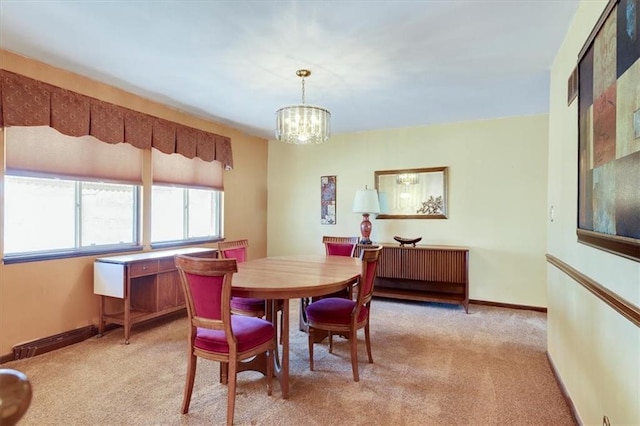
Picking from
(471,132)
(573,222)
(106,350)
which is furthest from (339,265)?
(471,132)

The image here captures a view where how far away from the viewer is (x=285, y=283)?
229 centimetres

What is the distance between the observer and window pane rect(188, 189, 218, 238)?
4.80m

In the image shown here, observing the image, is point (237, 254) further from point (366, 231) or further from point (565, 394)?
point (565, 394)

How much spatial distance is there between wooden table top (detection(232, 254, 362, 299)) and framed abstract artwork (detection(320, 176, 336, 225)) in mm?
2372

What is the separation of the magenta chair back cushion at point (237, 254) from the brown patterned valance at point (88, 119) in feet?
5.28

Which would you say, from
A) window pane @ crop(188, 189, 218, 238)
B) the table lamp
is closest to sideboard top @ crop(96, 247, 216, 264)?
window pane @ crop(188, 189, 218, 238)

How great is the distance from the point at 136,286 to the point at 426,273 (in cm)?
347

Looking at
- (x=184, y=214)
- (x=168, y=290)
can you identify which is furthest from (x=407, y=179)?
(x=168, y=290)

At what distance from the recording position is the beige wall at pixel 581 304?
1.38 m

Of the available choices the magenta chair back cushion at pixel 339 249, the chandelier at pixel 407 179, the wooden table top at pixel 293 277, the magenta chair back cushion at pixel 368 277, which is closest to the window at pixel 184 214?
the wooden table top at pixel 293 277

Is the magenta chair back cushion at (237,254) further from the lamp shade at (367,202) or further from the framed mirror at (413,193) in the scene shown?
the framed mirror at (413,193)

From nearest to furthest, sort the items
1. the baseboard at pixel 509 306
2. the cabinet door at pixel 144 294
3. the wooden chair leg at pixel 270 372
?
the wooden chair leg at pixel 270 372 → the cabinet door at pixel 144 294 → the baseboard at pixel 509 306

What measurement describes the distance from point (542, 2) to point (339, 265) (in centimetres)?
231

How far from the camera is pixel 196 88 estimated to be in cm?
362
